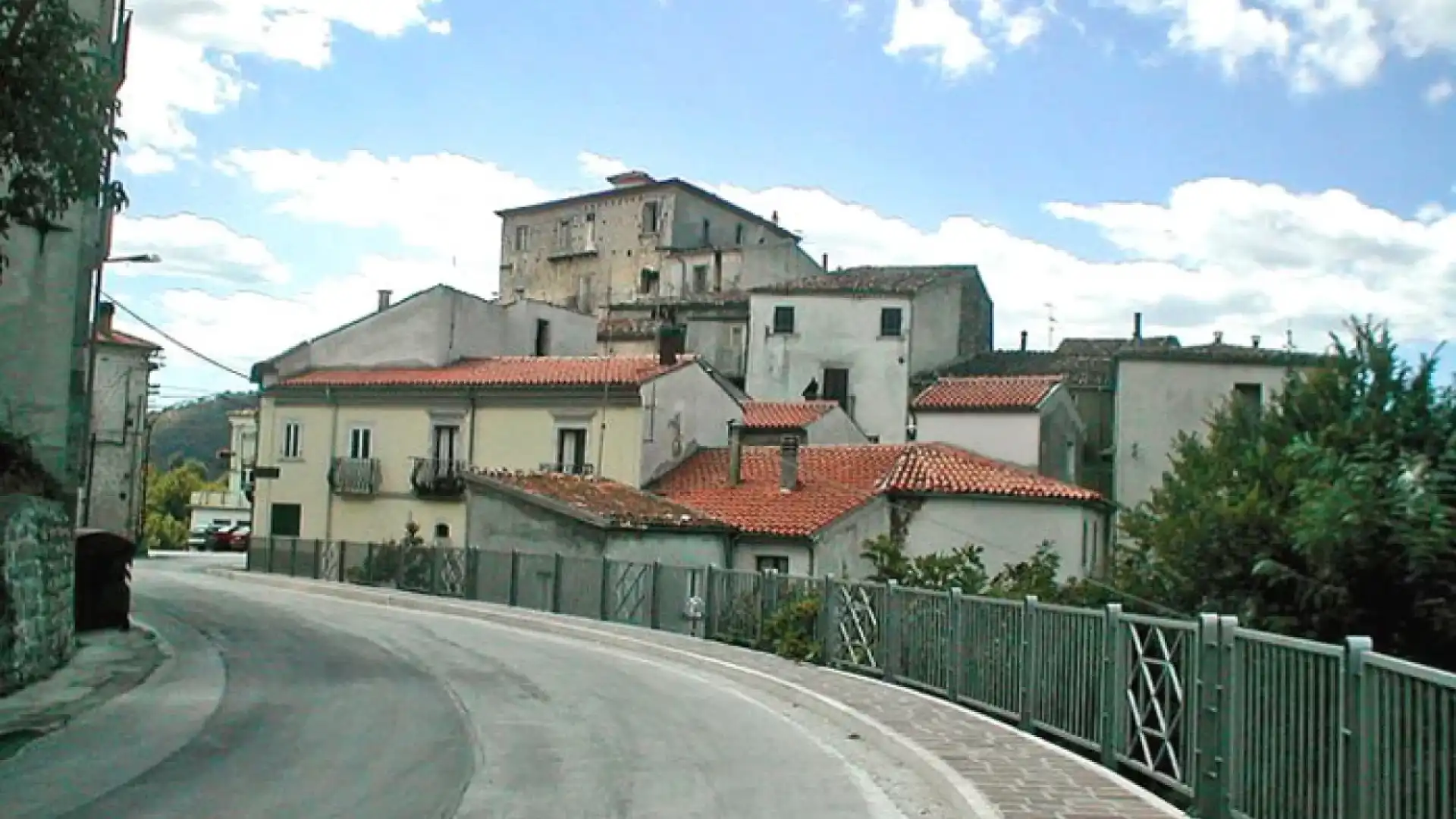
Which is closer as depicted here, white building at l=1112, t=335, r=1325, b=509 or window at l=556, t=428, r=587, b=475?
window at l=556, t=428, r=587, b=475

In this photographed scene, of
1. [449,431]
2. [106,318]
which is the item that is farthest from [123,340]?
[449,431]

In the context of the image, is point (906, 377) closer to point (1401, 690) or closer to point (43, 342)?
point (43, 342)

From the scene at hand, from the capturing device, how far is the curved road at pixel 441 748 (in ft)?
32.5

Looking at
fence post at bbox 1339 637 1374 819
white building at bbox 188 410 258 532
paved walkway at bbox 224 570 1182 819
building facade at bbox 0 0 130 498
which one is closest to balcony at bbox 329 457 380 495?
building facade at bbox 0 0 130 498

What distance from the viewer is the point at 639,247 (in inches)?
3049

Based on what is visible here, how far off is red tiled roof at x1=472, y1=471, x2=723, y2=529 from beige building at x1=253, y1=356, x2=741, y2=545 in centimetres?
550

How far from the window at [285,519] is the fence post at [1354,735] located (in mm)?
45804

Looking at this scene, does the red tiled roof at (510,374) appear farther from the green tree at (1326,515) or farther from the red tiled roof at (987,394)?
the green tree at (1326,515)

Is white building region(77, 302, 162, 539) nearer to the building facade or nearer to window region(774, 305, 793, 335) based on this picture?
window region(774, 305, 793, 335)

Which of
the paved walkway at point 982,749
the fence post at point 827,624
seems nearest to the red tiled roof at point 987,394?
the paved walkway at point 982,749

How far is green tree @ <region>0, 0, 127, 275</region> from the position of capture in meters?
10.4

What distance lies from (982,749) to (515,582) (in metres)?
21.9

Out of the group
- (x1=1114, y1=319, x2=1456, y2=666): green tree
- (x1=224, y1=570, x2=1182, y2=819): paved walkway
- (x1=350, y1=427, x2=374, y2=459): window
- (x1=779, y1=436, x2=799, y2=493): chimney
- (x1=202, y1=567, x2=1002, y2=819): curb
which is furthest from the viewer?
(x1=350, y1=427, x2=374, y2=459): window

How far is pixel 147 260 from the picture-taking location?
29.8 m
